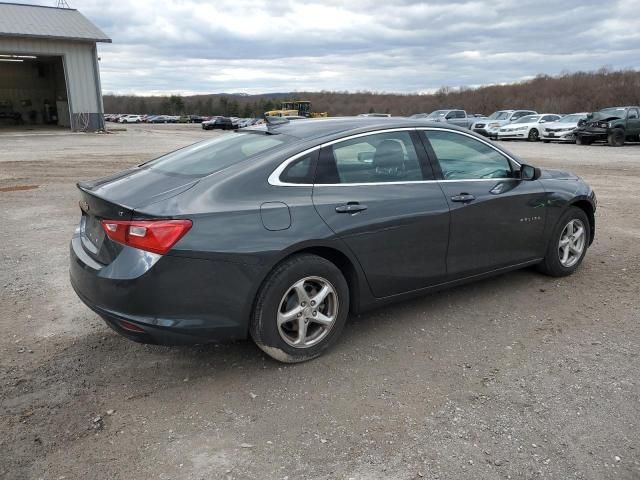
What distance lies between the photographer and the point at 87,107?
3331cm

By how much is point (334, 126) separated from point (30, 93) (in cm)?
4670

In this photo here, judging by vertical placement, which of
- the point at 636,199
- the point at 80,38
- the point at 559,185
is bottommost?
the point at 636,199

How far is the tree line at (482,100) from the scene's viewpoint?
57.9 m

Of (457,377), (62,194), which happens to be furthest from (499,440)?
(62,194)

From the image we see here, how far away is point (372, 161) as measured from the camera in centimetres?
403

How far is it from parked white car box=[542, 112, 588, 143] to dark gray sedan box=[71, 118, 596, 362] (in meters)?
25.3

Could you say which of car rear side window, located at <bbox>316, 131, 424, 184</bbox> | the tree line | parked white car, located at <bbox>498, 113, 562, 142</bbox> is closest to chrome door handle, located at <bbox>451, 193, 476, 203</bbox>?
car rear side window, located at <bbox>316, 131, 424, 184</bbox>

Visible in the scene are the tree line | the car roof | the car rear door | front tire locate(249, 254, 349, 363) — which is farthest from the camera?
the tree line

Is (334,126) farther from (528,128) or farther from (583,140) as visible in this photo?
(528,128)

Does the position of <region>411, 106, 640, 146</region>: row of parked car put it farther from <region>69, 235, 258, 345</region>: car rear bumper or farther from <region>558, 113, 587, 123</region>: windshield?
<region>69, 235, 258, 345</region>: car rear bumper

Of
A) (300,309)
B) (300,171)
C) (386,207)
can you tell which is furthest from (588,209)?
(300,309)

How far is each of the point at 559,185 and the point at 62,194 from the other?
898cm

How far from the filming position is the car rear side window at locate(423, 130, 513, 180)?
4371 mm

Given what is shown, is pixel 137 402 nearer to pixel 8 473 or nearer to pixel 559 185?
pixel 8 473
